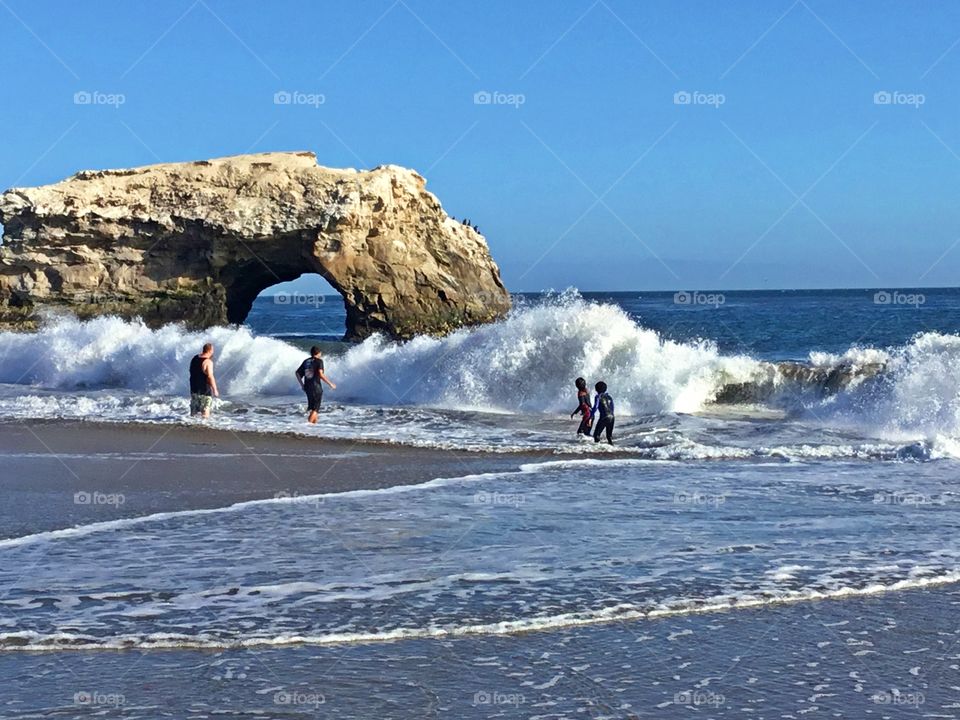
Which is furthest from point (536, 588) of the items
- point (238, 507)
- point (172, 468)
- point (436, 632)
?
point (172, 468)

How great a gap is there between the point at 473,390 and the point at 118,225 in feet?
63.5

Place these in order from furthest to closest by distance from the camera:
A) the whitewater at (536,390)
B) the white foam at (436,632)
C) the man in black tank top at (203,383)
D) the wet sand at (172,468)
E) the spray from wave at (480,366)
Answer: the spray from wave at (480,366)
the man in black tank top at (203,383)
the whitewater at (536,390)
the wet sand at (172,468)
the white foam at (436,632)

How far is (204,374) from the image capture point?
17.8m

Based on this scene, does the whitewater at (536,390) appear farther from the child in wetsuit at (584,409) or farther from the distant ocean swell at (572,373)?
the child in wetsuit at (584,409)

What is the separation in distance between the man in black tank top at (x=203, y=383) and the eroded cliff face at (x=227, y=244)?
16437 mm

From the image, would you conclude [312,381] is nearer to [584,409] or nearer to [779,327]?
[584,409]

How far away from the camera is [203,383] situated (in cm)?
1780

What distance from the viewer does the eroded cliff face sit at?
3459 cm

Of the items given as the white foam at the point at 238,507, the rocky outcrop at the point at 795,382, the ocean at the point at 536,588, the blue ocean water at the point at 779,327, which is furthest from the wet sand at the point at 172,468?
the blue ocean water at the point at 779,327

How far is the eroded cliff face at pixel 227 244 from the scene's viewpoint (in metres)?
34.6

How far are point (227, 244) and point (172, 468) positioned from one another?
2394cm

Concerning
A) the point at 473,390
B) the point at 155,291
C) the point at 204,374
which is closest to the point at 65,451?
the point at 204,374

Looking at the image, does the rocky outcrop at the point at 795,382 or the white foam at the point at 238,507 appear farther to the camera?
the rocky outcrop at the point at 795,382

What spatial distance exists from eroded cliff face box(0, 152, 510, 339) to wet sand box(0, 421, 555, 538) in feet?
→ 60.9
